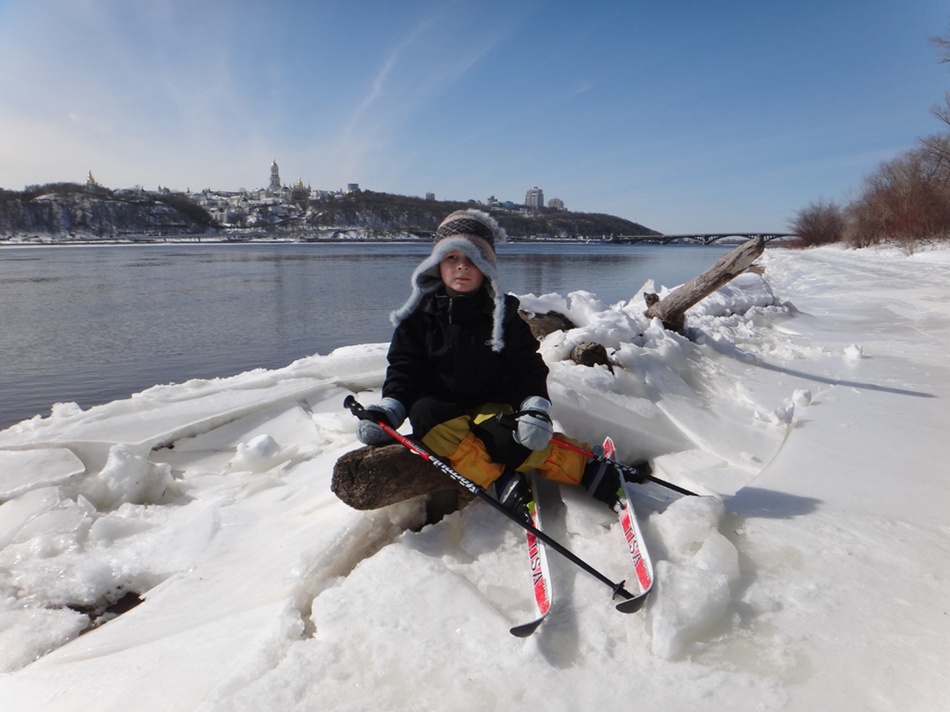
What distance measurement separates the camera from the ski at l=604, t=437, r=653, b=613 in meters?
1.96

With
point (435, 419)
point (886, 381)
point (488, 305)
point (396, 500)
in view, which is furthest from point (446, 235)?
point (886, 381)

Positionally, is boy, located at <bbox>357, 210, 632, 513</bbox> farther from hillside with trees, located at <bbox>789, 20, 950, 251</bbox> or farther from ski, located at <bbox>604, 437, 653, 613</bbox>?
hillside with trees, located at <bbox>789, 20, 950, 251</bbox>

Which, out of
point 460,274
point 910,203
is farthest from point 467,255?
point 910,203

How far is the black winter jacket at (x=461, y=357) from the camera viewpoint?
2830mm

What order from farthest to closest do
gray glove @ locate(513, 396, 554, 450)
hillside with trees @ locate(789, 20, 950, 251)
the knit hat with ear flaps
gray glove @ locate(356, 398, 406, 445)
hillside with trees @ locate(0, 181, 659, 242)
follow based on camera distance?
hillside with trees @ locate(0, 181, 659, 242), hillside with trees @ locate(789, 20, 950, 251), the knit hat with ear flaps, gray glove @ locate(356, 398, 406, 445), gray glove @ locate(513, 396, 554, 450)

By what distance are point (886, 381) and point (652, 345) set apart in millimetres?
2123

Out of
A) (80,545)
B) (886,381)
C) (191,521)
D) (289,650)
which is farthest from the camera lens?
(886,381)

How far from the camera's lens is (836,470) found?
10.3 feet

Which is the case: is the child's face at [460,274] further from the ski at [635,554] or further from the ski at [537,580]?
the ski at [635,554]

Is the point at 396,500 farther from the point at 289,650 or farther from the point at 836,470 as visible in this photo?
the point at 836,470

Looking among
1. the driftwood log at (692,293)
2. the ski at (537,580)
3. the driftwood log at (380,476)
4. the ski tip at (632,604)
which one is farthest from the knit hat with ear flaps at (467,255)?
the driftwood log at (692,293)

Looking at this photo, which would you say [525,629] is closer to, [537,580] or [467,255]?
[537,580]

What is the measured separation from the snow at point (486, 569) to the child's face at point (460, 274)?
112cm

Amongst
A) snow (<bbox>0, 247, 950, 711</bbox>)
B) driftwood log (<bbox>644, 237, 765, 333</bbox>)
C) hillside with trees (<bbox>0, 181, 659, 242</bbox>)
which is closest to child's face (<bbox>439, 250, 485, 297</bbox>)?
snow (<bbox>0, 247, 950, 711</bbox>)
